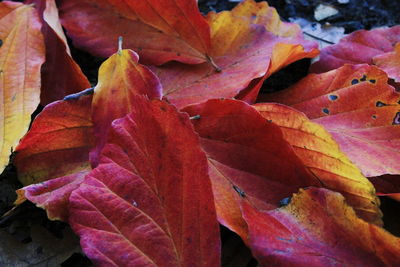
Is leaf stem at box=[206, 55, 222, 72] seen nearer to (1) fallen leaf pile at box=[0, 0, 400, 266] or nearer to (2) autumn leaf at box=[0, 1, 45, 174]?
(1) fallen leaf pile at box=[0, 0, 400, 266]

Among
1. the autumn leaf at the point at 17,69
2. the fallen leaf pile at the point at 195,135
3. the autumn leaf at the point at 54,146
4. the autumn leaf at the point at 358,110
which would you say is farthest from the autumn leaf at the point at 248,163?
the autumn leaf at the point at 17,69

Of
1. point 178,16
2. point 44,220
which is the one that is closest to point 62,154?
point 44,220

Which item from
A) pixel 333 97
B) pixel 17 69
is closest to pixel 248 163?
pixel 333 97

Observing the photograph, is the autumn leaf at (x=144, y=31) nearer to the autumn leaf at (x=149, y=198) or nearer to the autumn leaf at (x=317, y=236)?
the autumn leaf at (x=149, y=198)

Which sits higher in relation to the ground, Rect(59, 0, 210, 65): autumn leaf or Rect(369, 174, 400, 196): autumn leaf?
Rect(59, 0, 210, 65): autumn leaf

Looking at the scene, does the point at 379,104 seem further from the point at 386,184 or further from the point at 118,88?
the point at 118,88

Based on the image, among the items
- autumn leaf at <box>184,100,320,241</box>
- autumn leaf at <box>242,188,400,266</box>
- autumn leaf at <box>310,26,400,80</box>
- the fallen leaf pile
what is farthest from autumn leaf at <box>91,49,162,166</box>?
autumn leaf at <box>310,26,400,80</box>
